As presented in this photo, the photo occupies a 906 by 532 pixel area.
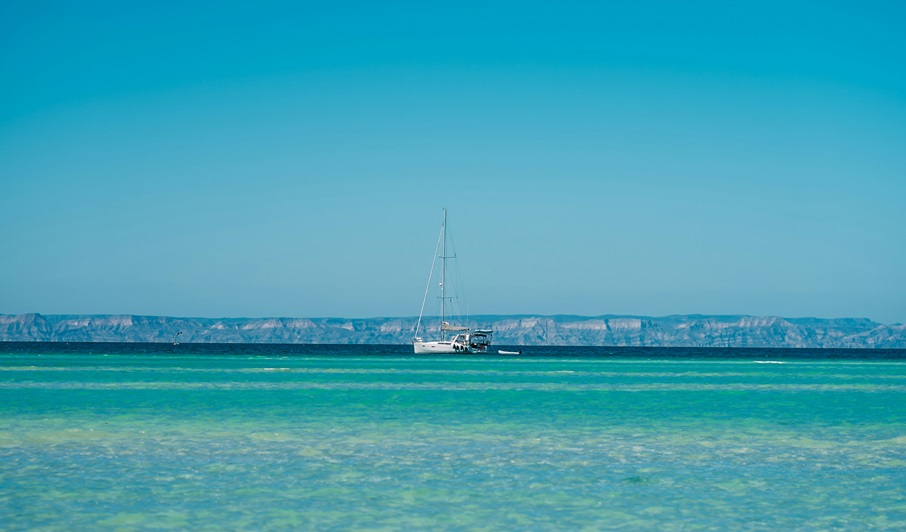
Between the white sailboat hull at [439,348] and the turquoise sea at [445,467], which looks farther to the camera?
the white sailboat hull at [439,348]

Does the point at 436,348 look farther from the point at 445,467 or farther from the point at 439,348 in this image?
the point at 445,467

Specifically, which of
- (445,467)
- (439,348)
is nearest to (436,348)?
(439,348)

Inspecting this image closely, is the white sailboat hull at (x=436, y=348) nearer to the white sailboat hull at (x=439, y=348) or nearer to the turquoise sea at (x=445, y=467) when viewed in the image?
the white sailboat hull at (x=439, y=348)

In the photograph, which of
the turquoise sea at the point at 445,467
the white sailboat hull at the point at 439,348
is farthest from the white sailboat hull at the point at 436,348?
the turquoise sea at the point at 445,467

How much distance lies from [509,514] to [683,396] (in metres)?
32.6

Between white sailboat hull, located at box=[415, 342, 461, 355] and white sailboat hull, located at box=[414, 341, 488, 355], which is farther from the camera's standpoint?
white sailboat hull, located at box=[414, 341, 488, 355]

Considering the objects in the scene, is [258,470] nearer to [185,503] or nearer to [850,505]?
[185,503]

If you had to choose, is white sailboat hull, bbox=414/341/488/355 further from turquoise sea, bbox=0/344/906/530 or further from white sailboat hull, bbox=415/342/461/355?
turquoise sea, bbox=0/344/906/530

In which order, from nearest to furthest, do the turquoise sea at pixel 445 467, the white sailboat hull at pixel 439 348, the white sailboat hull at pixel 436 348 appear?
1. the turquoise sea at pixel 445 467
2. the white sailboat hull at pixel 436 348
3. the white sailboat hull at pixel 439 348

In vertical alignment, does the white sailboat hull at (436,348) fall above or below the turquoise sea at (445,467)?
below

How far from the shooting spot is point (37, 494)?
1516cm

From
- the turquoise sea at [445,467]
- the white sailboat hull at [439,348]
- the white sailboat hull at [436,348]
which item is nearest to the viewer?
the turquoise sea at [445,467]

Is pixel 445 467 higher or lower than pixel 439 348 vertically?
higher

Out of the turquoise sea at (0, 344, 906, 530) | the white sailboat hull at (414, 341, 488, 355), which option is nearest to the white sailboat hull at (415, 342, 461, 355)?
the white sailboat hull at (414, 341, 488, 355)
